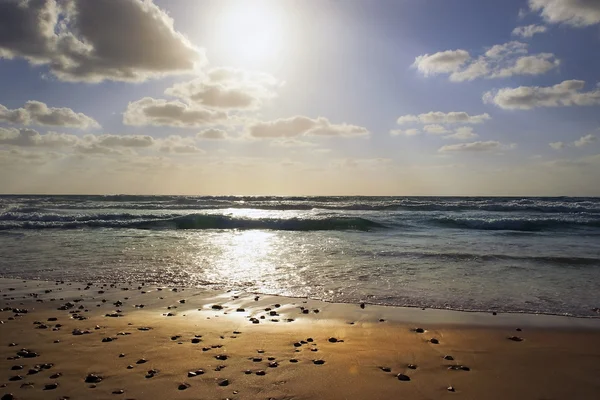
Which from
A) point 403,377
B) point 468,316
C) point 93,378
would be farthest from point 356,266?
point 93,378

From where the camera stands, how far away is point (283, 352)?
5.49m

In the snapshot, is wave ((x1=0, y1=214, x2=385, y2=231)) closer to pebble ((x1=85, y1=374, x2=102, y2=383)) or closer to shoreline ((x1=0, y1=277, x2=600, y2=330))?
shoreline ((x1=0, y1=277, x2=600, y2=330))

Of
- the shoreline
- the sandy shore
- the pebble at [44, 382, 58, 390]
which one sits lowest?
the shoreline

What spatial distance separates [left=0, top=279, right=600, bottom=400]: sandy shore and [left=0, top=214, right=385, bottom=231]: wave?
18.5 metres

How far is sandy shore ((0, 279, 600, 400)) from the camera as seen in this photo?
4.44m

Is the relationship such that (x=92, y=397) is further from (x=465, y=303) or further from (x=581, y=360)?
(x=465, y=303)

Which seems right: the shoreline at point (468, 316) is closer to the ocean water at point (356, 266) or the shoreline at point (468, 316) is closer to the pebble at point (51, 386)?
the ocean water at point (356, 266)

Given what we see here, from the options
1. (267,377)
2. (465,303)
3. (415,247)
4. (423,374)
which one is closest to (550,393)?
(423,374)

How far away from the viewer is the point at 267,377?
4.67m

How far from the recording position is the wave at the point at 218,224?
85.4 feet

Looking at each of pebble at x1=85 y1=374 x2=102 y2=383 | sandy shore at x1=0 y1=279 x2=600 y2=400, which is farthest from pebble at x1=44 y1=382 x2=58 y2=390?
pebble at x1=85 y1=374 x2=102 y2=383

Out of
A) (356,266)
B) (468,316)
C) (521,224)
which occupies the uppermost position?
(521,224)

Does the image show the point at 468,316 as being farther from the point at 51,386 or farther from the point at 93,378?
the point at 51,386

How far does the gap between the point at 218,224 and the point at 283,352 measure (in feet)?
81.2
